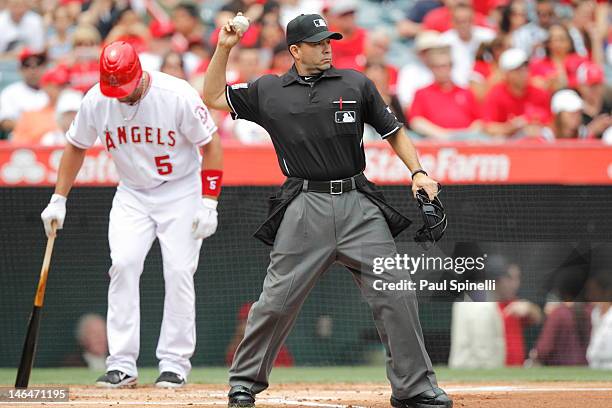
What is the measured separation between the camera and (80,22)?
11477 mm

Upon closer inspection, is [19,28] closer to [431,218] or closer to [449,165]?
[449,165]

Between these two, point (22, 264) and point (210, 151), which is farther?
point (22, 264)

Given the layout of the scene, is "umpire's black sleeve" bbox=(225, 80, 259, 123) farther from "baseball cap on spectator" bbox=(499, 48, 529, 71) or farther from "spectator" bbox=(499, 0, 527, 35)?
"spectator" bbox=(499, 0, 527, 35)

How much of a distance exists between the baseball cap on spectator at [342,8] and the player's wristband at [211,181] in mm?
4960

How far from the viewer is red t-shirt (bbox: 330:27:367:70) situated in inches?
420

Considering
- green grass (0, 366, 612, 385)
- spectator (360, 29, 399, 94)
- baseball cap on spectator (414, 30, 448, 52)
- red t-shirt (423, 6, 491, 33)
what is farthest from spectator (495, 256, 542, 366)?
red t-shirt (423, 6, 491, 33)

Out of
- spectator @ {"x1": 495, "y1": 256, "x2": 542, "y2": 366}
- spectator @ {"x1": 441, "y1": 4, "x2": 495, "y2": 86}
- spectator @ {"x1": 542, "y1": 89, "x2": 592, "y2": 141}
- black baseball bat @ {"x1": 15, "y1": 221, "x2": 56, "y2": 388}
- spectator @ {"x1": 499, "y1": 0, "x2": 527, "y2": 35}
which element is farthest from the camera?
spectator @ {"x1": 499, "y1": 0, "x2": 527, "y2": 35}

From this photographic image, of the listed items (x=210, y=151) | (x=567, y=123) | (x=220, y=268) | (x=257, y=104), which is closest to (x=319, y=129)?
(x=257, y=104)

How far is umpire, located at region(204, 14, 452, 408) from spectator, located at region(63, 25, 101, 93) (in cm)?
548

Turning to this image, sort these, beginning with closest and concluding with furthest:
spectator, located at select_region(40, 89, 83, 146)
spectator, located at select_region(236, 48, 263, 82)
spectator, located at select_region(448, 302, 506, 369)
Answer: spectator, located at select_region(448, 302, 506, 369) < spectator, located at select_region(40, 89, 83, 146) < spectator, located at select_region(236, 48, 263, 82)

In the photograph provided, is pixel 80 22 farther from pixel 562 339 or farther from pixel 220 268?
pixel 562 339

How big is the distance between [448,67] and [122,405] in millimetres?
5763

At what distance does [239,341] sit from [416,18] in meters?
5.05

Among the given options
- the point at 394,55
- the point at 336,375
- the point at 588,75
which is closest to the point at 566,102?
the point at 588,75
